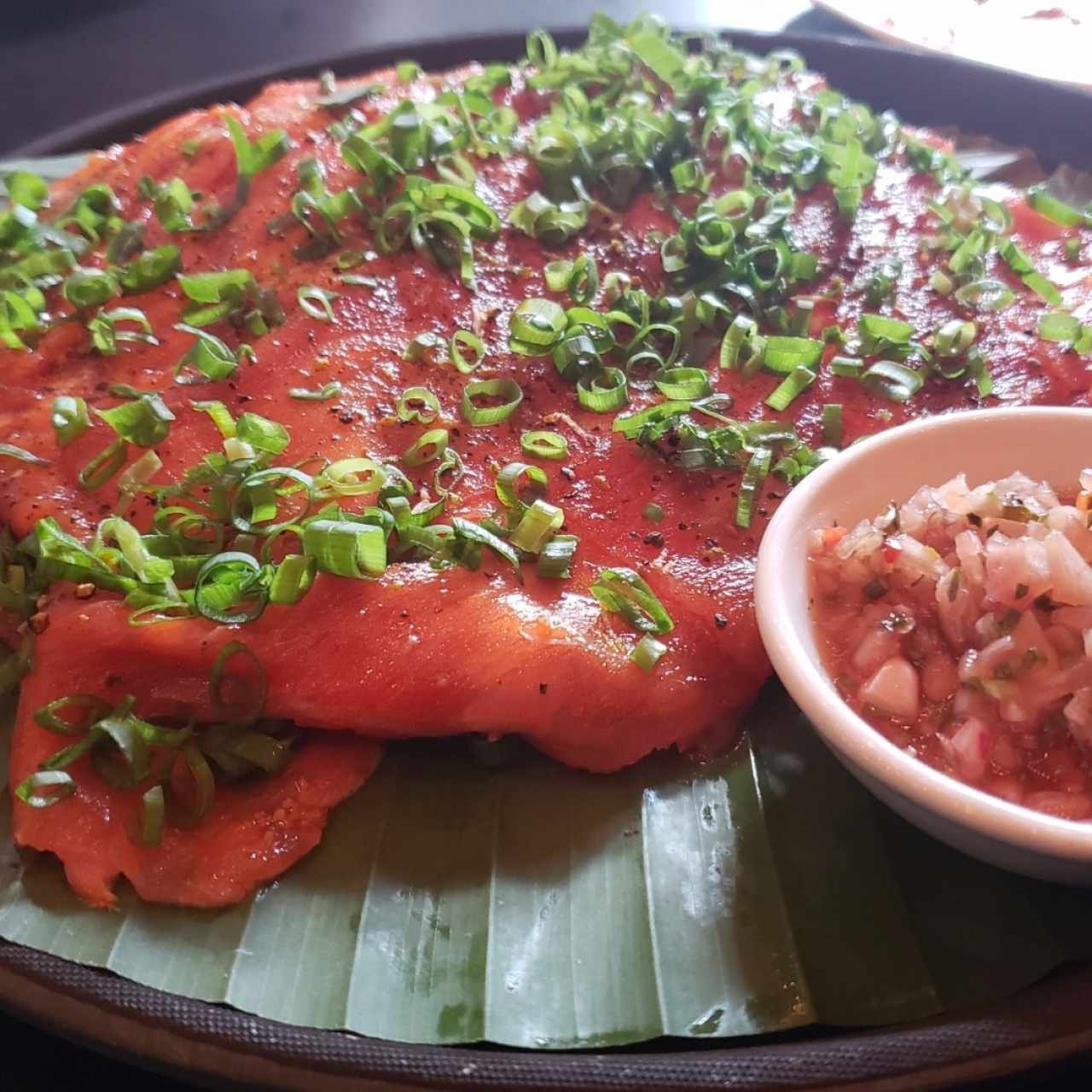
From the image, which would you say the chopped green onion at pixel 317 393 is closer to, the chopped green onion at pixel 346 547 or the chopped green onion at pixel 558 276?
the chopped green onion at pixel 346 547

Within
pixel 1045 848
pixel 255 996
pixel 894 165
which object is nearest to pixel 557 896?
pixel 255 996

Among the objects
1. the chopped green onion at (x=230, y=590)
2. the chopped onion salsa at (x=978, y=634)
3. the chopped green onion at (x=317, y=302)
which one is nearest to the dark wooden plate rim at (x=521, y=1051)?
the chopped onion salsa at (x=978, y=634)

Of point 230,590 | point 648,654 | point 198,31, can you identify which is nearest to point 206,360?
point 230,590

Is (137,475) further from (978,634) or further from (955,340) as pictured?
(955,340)

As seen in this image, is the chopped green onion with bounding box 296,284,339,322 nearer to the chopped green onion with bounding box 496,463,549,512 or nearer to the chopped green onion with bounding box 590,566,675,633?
the chopped green onion with bounding box 496,463,549,512

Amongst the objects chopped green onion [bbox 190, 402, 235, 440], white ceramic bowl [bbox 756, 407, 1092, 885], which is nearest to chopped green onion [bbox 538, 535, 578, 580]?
white ceramic bowl [bbox 756, 407, 1092, 885]
